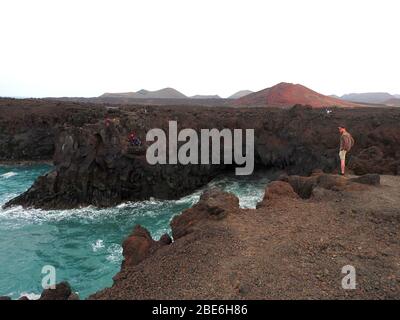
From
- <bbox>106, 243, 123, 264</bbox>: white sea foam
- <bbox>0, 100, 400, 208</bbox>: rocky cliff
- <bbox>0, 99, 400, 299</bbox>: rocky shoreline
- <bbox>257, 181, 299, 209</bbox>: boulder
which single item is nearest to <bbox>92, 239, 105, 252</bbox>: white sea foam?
<bbox>106, 243, 123, 264</bbox>: white sea foam

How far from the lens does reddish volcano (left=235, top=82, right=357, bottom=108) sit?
213ft

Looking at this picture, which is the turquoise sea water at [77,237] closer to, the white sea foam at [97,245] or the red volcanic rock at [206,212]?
the white sea foam at [97,245]

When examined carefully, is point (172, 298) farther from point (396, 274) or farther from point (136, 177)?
point (136, 177)

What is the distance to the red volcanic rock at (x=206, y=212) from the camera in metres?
9.52

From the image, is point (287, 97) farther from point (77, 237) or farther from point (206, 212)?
point (206, 212)

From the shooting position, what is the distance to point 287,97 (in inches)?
2670

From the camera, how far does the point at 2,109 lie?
49.2 meters

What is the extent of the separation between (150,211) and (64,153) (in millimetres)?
7751

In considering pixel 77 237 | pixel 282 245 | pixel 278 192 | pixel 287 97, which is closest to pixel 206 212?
pixel 282 245

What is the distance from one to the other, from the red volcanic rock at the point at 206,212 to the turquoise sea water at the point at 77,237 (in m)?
6.46

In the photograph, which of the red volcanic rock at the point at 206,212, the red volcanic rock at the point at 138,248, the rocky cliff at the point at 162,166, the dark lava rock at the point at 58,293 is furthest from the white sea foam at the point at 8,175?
the dark lava rock at the point at 58,293

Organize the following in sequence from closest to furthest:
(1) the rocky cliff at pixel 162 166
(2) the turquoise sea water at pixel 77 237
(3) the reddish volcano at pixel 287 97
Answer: (2) the turquoise sea water at pixel 77 237 < (1) the rocky cliff at pixel 162 166 < (3) the reddish volcano at pixel 287 97

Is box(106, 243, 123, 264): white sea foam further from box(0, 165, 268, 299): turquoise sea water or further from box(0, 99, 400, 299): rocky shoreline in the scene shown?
box(0, 99, 400, 299): rocky shoreline
